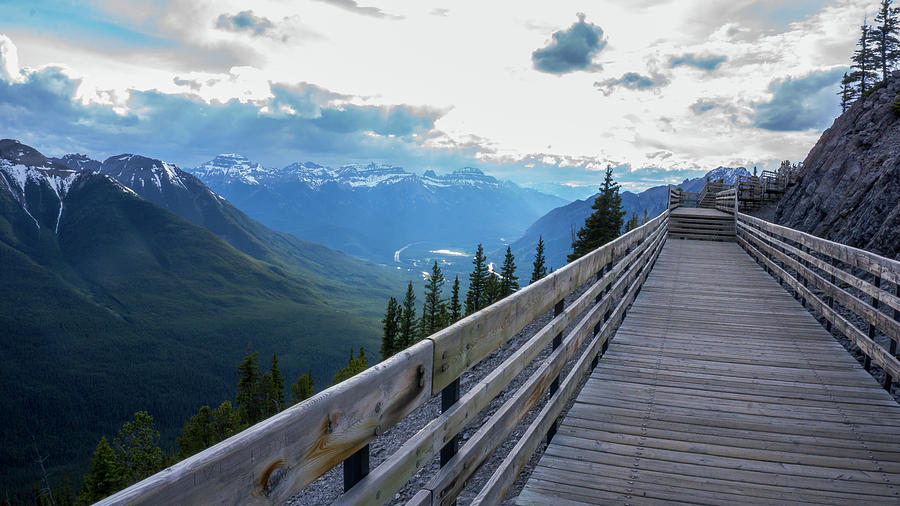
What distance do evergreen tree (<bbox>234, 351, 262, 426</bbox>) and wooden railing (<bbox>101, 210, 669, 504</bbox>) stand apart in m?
52.9

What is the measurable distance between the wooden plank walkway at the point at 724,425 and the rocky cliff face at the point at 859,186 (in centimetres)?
685

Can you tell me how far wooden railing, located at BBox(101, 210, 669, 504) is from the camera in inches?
47.7

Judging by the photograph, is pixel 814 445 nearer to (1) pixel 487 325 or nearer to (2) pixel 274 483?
(1) pixel 487 325

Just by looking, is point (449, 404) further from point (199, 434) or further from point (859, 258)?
point (199, 434)

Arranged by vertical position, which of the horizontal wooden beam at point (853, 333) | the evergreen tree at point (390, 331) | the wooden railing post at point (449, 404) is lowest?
the evergreen tree at point (390, 331)

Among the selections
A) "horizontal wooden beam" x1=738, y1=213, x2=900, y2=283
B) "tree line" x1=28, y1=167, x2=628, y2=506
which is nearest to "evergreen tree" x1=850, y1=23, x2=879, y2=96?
"tree line" x1=28, y1=167, x2=628, y2=506

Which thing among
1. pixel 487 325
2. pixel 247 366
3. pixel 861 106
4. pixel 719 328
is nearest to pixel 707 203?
pixel 861 106

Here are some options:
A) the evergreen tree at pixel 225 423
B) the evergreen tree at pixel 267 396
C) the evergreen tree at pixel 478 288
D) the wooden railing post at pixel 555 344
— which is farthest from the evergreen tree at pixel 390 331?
the wooden railing post at pixel 555 344

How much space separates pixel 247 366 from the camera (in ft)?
171

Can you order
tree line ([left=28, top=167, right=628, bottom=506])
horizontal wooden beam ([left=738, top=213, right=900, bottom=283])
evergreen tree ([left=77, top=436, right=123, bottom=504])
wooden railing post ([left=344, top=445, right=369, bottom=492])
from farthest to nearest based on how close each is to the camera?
tree line ([left=28, top=167, right=628, bottom=506]) < evergreen tree ([left=77, top=436, right=123, bottom=504]) < horizontal wooden beam ([left=738, top=213, right=900, bottom=283]) < wooden railing post ([left=344, top=445, right=369, bottom=492])

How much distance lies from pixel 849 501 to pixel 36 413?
193 meters

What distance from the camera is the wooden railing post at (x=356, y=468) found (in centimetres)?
177

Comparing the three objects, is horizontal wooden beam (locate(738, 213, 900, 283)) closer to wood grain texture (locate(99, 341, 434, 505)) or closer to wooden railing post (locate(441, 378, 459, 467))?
wooden railing post (locate(441, 378, 459, 467))

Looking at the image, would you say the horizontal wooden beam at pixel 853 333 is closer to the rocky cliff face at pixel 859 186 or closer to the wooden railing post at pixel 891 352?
the wooden railing post at pixel 891 352
